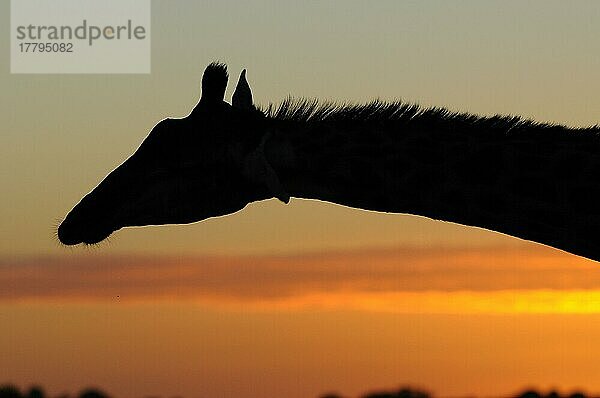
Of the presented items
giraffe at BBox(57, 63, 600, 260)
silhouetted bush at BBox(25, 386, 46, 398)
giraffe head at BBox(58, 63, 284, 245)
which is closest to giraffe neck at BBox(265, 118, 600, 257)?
giraffe at BBox(57, 63, 600, 260)

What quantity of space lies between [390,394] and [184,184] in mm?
8130

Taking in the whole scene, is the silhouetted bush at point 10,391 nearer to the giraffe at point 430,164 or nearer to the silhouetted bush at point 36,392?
the silhouetted bush at point 36,392

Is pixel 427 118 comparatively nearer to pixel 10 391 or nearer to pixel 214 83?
pixel 214 83

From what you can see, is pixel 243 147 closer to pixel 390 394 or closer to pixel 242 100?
pixel 242 100

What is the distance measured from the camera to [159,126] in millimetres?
11727

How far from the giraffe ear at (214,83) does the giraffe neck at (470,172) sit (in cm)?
102

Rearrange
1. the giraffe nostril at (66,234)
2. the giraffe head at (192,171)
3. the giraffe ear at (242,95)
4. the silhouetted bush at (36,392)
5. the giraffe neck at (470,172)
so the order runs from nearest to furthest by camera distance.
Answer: the giraffe neck at (470,172) < the giraffe head at (192,171) < the giraffe ear at (242,95) < the giraffe nostril at (66,234) < the silhouetted bush at (36,392)

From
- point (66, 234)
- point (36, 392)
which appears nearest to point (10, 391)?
point (36, 392)

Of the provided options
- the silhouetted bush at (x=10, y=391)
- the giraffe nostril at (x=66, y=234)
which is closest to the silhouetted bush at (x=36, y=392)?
the silhouetted bush at (x=10, y=391)

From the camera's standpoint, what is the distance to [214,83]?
11.7 meters

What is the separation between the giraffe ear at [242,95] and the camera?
11570mm

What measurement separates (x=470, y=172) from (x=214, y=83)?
253 centimetres

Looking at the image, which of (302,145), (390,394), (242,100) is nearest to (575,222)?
(302,145)

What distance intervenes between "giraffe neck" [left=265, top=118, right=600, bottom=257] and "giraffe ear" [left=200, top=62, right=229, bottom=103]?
1019 millimetres
